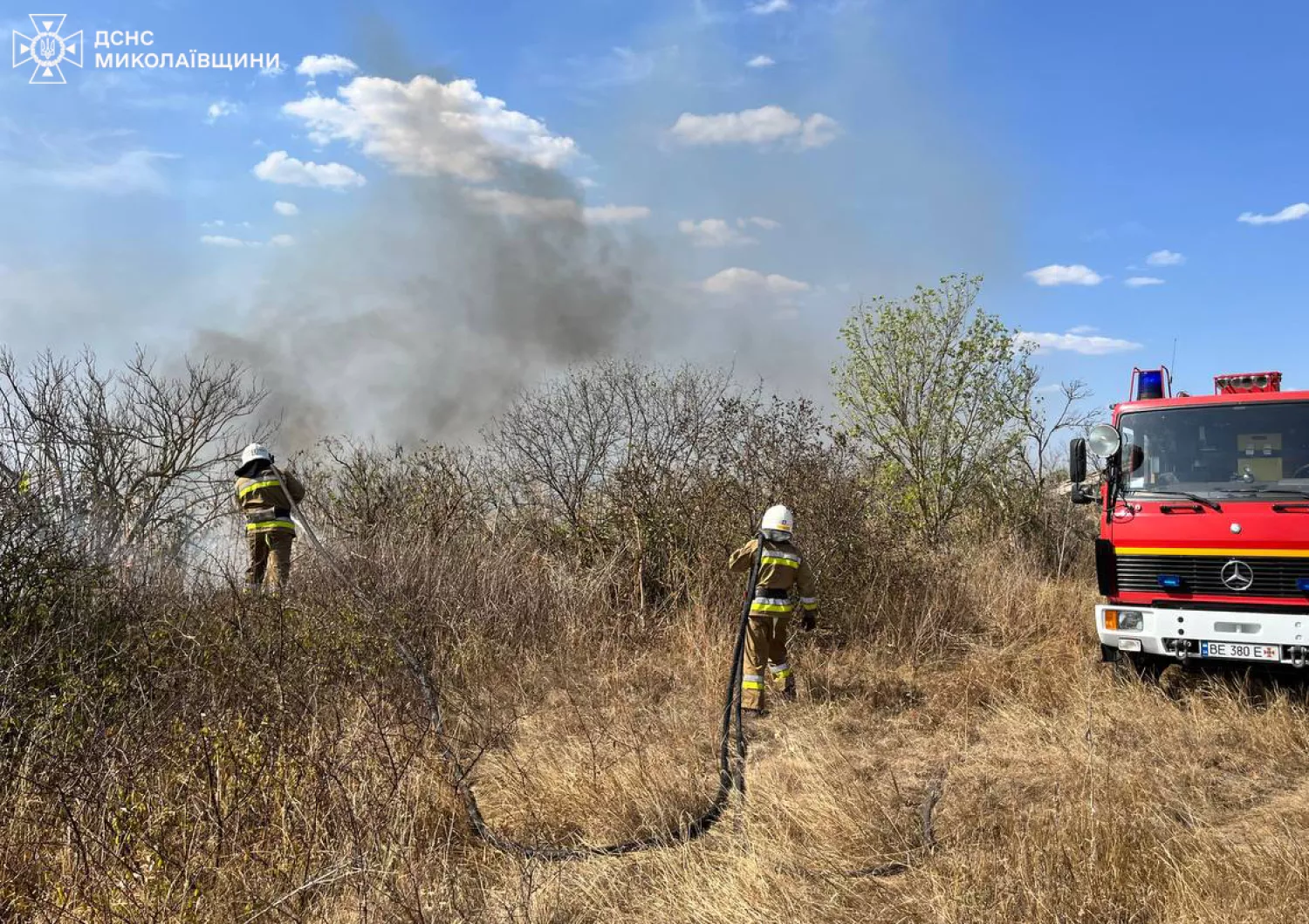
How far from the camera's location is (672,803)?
432cm

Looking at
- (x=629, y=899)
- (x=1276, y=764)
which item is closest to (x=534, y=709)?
(x=629, y=899)

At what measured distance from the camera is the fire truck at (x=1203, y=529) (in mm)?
5625

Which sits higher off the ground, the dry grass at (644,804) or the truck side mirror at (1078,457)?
the truck side mirror at (1078,457)

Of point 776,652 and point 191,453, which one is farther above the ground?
point 191,453

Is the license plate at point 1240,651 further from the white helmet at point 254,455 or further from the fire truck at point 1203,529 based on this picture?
the white helmet at point 254,455

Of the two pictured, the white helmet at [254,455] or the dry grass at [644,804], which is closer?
the dry grass at [644,804]

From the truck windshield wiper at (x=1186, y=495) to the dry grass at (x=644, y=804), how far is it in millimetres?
1277

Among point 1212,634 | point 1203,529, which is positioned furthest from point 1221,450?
point 1212,634

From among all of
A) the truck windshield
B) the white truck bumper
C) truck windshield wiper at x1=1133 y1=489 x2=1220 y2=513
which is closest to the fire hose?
the white truck bumper

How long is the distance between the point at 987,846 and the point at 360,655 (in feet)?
12.3

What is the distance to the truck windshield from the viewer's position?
235 inches

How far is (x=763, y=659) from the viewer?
6523mm

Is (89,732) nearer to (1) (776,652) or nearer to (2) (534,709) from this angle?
(2) (534,709)

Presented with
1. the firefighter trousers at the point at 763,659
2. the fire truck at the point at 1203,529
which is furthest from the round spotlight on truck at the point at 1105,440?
the firefighter trousers at the point at 763,659
